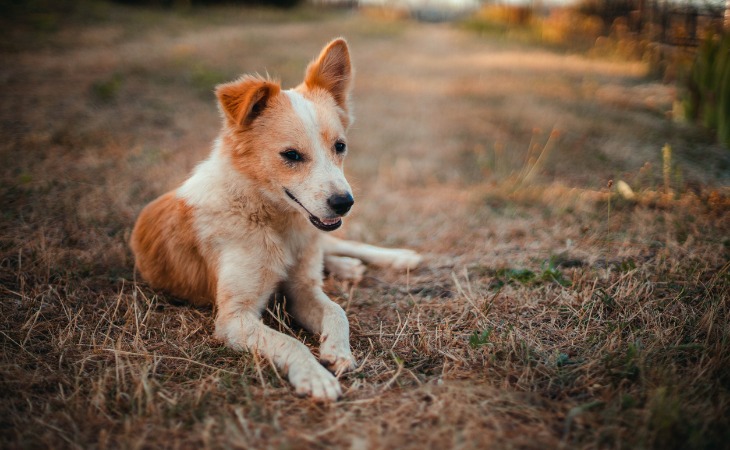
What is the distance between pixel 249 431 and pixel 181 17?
13.3m

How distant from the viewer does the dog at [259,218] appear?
8.00 feet

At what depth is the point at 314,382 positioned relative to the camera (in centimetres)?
199

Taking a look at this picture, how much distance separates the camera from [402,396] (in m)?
1.98

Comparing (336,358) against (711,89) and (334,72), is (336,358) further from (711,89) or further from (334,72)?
(711,89)

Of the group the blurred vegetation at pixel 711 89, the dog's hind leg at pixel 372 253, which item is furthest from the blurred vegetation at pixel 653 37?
the dog's hind leg at pixel 372 253

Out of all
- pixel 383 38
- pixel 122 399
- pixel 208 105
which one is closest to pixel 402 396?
pixel 122 399

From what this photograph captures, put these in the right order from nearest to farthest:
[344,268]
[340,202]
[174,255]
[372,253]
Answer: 1. [340,202]
2. [174,255]
3. [344,268]
4. [372,253]

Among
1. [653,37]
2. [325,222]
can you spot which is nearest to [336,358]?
[325,222]

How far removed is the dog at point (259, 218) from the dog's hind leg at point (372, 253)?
27.0 inches

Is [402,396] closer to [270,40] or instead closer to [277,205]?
[277,205]

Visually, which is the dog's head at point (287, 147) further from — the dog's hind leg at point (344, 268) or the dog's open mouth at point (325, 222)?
the dog's hind leg at point (344, 268)

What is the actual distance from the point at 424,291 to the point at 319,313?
816 millimetres

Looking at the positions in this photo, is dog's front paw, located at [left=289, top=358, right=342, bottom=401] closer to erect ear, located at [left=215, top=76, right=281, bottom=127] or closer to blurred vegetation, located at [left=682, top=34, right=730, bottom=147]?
erect ear, located at [left=215, top=76, right=281, bottom=127]

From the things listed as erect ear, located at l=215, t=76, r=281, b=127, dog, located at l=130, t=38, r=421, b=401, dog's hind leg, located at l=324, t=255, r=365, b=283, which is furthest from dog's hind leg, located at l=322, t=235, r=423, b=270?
erect ear, located at l=215, t=76, r=281, b=127
